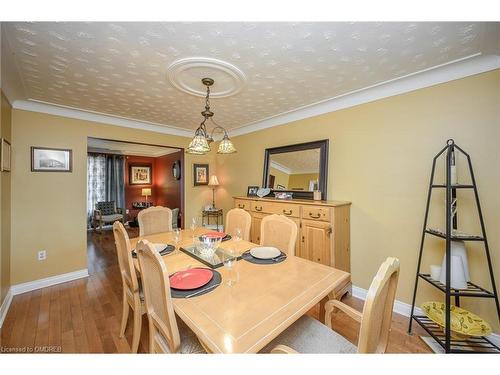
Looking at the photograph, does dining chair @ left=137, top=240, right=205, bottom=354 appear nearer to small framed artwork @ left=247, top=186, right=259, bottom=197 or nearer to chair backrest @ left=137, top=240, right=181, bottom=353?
chair backrest @ left=137, top=240, right=181, bottom=353

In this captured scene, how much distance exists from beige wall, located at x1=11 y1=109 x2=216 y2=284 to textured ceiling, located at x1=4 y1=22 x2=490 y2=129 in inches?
19.4

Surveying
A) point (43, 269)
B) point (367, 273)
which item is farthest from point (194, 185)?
point (367, 273)

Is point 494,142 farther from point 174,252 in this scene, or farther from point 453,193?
point 174,252

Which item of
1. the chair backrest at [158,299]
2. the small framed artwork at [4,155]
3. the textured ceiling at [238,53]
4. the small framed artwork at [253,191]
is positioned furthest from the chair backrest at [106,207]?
the chair backrest at [158,299]

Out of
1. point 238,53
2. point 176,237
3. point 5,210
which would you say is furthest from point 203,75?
point 5,210

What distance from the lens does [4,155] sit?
1999mm

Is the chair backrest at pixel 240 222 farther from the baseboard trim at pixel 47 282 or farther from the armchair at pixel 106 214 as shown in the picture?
the armchair at pixel 106 214

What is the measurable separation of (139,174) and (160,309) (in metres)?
6.53

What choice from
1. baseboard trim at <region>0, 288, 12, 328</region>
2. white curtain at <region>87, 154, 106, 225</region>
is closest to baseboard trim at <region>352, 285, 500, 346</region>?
baseboard trim at <region>0, 288, 12, 328</region>

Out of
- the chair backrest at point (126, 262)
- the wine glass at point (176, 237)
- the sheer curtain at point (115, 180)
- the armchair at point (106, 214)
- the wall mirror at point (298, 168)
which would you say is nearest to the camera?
the chair backrest at point (126, 262)

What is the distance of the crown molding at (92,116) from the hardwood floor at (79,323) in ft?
7.60

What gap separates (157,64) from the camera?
170cm

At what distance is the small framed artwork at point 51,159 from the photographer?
2.53m
